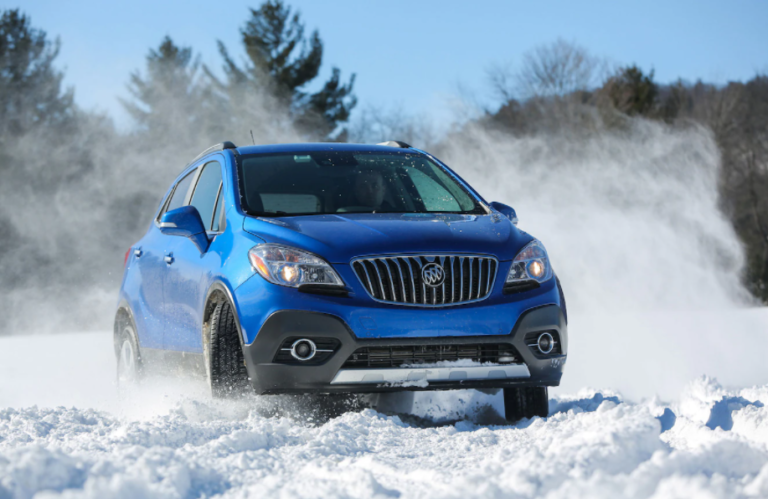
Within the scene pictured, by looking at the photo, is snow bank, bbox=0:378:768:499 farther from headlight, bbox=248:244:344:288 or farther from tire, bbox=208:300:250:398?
headlight, bbox=248:244:344:288

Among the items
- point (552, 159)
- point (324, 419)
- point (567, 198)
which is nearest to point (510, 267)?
point (324, 419)

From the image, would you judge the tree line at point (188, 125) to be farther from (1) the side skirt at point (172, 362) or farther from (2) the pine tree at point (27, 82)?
(1) the side skirt at point (172, 362)

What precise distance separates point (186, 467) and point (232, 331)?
1441mm

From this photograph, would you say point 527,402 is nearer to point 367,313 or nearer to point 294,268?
point 367,313

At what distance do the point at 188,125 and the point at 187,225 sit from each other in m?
33.1

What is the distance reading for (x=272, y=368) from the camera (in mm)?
4168

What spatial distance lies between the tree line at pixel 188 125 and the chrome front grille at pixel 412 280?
67.1ft

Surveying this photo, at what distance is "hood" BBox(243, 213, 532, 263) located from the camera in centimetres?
423

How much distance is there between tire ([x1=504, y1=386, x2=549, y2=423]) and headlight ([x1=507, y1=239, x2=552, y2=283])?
59cm

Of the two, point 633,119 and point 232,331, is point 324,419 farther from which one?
point 633,119

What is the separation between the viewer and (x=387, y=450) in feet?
12.4

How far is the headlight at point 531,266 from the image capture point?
4.45 meters

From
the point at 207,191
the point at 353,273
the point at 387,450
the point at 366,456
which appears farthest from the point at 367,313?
the point at 207,191

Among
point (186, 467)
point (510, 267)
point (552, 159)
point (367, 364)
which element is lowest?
point (186, 467)
